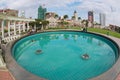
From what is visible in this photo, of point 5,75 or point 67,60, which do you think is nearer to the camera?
point 5,75

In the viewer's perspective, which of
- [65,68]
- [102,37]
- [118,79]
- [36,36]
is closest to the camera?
[118,79]

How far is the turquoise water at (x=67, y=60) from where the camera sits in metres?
9.39

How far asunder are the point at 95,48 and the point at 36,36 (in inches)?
292

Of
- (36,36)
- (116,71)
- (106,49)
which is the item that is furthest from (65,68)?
(36,36)

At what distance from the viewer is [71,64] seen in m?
10.8

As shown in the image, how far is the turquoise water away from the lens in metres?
9.39

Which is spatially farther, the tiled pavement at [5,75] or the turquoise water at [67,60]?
the turquoise water at [67,60]

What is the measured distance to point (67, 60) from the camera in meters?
11.5

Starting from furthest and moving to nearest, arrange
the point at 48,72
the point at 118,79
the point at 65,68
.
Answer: the point at 65,68, the point at 48,72, the point at 118,79

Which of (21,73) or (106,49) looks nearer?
(21,73)

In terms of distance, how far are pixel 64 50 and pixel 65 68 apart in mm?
3738

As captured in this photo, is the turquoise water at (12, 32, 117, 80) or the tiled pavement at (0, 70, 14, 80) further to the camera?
the turquoise water at (12, 32, 117, 80)

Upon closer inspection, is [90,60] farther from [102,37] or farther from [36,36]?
[36,36]

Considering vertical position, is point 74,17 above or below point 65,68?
above
